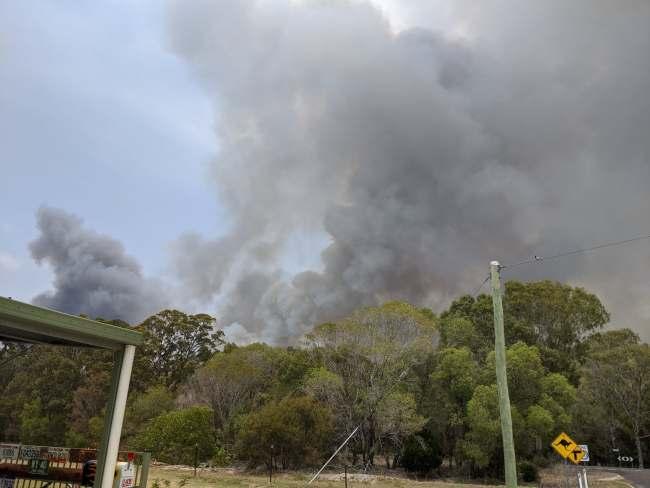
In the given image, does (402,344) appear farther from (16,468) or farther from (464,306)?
(16,468)

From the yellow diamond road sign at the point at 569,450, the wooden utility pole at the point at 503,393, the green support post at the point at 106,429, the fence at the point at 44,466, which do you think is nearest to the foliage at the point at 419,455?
the yellow diamond road sign at the point at 569,450

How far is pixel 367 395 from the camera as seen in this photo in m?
31.7

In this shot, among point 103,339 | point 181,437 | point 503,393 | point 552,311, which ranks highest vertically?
point 552,311

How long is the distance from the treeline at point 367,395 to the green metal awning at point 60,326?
1734 centimetres

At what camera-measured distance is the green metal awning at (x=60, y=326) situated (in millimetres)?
7801

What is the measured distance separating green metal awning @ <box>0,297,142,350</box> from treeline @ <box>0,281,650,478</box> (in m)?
17.3

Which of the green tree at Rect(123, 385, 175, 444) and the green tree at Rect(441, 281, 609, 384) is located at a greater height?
the green tree at Rect(441, 281, 609, 384)

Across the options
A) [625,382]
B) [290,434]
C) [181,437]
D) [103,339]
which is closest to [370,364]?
[290,434]

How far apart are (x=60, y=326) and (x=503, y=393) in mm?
8602

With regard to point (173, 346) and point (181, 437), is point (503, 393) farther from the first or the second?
point (173, 346)

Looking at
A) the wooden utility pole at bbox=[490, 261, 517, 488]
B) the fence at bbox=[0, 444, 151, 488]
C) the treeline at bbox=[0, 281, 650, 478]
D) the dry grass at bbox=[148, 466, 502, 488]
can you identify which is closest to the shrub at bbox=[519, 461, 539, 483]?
the treeline at bbox=[0, 281, 650, 478]

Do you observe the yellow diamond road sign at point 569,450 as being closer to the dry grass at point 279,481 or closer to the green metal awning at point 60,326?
the green metal awning at point 60,326

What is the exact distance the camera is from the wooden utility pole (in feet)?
32.4

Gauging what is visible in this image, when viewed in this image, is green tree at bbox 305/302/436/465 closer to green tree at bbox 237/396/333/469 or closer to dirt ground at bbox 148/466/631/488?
green tree at bbox 237/396/333/469
